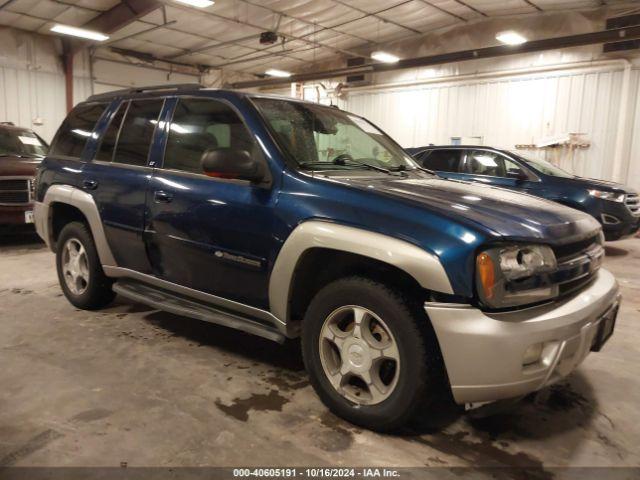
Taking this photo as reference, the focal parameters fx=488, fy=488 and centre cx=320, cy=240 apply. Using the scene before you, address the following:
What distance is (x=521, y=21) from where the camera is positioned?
1067 cm

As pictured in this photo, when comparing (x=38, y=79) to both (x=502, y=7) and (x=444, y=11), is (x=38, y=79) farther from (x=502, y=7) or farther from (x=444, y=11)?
(x=502, y=7)

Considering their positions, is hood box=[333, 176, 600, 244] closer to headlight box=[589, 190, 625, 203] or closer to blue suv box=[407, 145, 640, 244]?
blue suv box=[407, 145, 640, 244]

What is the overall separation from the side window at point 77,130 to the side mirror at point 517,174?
5.70 meters

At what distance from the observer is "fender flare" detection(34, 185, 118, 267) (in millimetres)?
3504

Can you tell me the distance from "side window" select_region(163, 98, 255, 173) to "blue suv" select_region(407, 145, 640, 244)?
12.6 feet

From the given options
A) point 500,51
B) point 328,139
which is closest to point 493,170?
point 500,51

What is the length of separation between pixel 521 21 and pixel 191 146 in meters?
10.2

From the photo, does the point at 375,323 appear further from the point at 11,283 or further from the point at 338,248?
the point at 11,283

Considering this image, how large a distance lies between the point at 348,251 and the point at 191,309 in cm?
126

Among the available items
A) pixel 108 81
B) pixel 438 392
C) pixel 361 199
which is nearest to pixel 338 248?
pixel 361 199

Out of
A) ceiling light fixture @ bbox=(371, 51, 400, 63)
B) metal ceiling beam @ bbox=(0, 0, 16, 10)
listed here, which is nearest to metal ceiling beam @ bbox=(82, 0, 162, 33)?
metal ceiling beam @ bbox=(0, 0, 16, 10)

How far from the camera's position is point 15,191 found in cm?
655

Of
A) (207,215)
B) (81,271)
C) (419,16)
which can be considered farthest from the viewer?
(419,16)

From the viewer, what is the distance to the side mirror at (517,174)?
7160 mm
